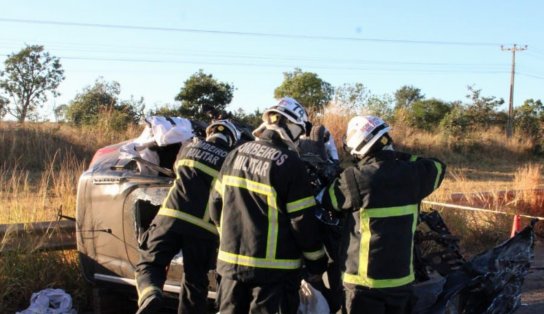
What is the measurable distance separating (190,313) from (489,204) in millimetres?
7181

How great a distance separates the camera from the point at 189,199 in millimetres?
4336

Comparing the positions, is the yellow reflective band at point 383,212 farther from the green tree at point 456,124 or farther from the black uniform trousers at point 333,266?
the green tree at point 456,124

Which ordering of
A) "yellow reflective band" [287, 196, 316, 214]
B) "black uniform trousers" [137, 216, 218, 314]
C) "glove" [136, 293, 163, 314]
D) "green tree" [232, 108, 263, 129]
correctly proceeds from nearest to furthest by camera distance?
"yellow reflective band" [287, 196, 316, 214]
"glove" [136, 293, 163, 314]
"black uniform trousers" [137, 216, 218, 314]
"green tree" [232, 108, 263, 129]

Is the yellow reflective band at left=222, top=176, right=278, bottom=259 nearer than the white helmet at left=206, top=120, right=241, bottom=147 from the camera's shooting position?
Yes

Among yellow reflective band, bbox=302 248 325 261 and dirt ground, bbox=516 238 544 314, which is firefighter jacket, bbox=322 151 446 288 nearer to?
yellow reflective band, bbox=302 248 325 261

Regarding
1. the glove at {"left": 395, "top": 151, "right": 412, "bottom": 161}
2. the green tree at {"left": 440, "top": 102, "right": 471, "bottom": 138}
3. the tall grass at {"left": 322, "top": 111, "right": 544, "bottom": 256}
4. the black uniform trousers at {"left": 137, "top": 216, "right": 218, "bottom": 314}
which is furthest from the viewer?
the green tree at {"left": 440, "top": 102, "right": 471, "bottom": 138}

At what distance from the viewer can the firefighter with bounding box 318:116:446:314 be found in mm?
3508

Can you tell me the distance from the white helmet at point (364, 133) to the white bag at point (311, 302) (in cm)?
95

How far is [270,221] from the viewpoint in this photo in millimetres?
3537

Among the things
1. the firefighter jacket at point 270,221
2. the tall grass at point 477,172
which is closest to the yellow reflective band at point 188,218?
the firefighter jacket at point 270,221

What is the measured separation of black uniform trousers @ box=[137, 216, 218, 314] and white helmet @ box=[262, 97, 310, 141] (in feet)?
3.78

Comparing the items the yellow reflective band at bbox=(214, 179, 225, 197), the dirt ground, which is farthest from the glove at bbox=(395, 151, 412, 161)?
the dirt ground

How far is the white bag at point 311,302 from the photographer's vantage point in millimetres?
3768

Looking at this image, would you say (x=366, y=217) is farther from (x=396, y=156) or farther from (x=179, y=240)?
(x=179, y=240)
